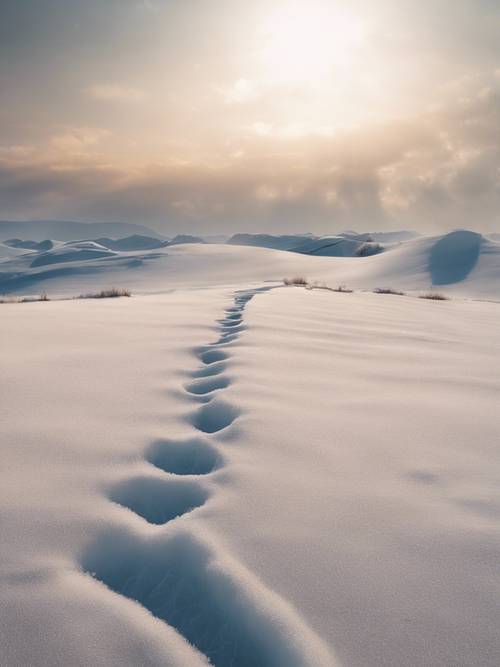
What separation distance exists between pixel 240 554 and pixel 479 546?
0.55m

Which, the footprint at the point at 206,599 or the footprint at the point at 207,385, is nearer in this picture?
the footprint at the point at 206,599

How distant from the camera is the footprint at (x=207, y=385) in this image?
2.06 m

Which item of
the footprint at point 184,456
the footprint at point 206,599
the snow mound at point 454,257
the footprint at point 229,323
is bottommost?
the footprint at point 206,599

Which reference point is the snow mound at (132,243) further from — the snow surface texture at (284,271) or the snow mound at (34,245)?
Answer: the snow surface texture at (284,271)

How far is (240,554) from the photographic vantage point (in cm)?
94

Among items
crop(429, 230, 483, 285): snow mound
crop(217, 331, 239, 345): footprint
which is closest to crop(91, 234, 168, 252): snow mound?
crop(429, 230, 483, 285): snow mound

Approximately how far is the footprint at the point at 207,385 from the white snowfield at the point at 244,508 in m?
0.01

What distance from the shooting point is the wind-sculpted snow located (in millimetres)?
765

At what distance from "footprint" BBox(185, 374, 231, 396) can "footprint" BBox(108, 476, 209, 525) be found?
0.80 metres

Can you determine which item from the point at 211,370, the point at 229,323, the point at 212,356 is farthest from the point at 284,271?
the point at 211,370

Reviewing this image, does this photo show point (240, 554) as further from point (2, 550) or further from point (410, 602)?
point (2, 550)

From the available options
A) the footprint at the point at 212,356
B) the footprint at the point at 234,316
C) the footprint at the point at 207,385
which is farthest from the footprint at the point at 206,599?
the footprint at the point at 234,316

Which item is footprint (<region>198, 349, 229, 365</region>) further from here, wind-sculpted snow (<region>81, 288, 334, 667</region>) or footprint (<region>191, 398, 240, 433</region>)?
wind-sculpted snow (<region>81, 288, 334, 667</region>)

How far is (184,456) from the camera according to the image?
143cm
